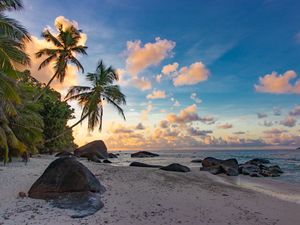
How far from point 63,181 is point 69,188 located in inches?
15.5

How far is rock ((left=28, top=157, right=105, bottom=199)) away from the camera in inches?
419

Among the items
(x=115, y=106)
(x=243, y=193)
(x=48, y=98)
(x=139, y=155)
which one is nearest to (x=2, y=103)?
(x=243, y=193)

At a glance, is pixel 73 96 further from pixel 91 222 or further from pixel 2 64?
pixel 91 222

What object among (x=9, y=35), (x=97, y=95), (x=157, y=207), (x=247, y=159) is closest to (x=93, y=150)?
(x=97, y=95)

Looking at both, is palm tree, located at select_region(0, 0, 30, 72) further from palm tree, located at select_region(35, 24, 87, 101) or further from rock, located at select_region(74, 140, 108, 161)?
rock, located at select_region(74, 140, 108, 161)

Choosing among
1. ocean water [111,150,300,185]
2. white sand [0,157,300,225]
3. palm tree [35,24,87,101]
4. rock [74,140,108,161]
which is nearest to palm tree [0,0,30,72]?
white sand [0,157,300,225]

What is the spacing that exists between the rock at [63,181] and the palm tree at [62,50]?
670 inches

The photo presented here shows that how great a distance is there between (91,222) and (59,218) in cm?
95

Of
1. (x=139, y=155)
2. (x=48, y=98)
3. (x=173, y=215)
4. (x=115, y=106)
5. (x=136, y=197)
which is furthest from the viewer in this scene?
(x=139, y=155)

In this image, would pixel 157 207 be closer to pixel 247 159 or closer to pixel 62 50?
pixel 62 50

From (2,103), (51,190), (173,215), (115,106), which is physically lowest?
(173,215)

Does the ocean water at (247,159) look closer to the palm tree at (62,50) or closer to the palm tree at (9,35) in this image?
the palm tree at (62,50)

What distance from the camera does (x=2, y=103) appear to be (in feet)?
45.9

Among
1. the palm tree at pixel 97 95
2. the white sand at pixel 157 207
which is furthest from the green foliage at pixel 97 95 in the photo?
the white sand at pixel 157 207
